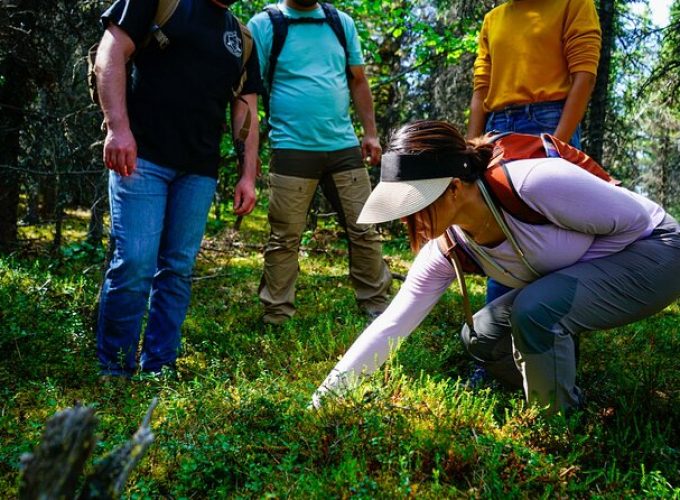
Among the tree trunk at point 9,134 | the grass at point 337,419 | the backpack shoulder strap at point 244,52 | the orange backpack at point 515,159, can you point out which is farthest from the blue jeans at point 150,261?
the tree trunk at point 9,134

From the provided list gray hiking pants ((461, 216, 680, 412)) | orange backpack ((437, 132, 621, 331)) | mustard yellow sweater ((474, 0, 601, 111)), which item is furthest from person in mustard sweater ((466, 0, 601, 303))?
gray hiking pants ((461, 216, 680, 412))

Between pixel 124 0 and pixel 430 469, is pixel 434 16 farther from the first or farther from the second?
pixel 430 469

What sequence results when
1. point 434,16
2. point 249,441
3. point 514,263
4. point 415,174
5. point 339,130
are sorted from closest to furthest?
point 415,174 < point 249,441 < point 514,263 < point 339,130 < point 434,16

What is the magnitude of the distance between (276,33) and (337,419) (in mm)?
3273

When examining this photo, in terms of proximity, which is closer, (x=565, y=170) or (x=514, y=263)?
(x=565, y=170)

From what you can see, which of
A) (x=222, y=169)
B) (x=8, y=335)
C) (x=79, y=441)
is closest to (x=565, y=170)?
(x=79, y=441)

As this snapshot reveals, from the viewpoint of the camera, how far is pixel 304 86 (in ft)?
16.1

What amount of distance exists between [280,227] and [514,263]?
2.38 m

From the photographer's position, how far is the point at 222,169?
9.84 meters

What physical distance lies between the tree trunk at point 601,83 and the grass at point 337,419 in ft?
9.41

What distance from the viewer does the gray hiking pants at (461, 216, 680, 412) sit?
2.84m

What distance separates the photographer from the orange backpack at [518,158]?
2793 mm

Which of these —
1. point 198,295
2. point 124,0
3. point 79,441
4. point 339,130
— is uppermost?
point 124,0

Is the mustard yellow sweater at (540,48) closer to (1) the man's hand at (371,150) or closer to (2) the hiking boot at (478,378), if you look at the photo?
(1) the man's hand at (371,150)
